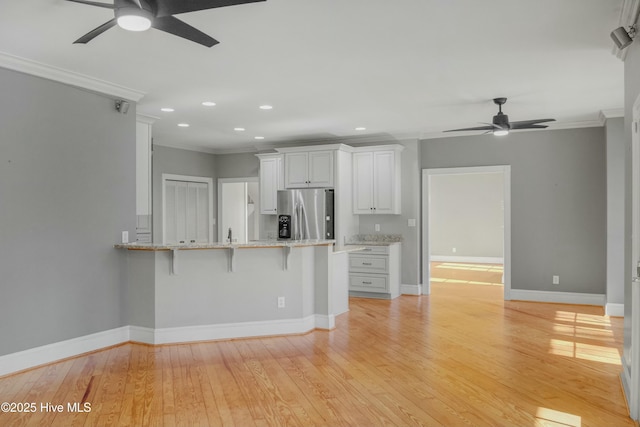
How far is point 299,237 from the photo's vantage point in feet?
24.5

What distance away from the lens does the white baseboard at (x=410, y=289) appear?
7496 mm

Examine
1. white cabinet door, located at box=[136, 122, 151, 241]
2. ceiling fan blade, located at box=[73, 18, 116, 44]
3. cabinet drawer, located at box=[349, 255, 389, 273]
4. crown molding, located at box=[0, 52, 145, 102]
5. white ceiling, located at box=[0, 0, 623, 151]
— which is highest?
white ceiling, located at box=[0, 0, 623, 151]

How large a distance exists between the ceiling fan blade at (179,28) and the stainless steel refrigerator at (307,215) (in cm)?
476

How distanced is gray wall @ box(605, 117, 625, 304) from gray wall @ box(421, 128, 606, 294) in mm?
554

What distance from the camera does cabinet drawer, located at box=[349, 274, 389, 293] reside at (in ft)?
23.6

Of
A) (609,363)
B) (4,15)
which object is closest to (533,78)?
(609,363)

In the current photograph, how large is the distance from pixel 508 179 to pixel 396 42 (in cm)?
425

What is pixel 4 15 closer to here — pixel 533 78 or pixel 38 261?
pixel 38 261

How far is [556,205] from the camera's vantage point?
6.76m

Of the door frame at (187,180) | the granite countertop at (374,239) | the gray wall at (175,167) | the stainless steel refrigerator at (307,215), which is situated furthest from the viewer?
the door frame at (187,180)

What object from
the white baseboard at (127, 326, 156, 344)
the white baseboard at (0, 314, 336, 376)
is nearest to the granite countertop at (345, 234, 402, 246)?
the white baseboard at (0, 314, 336, 376)

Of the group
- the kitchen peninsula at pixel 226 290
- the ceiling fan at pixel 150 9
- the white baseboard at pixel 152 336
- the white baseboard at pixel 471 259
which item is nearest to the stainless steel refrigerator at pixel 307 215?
the kitchen peninsula at pixel 226 290

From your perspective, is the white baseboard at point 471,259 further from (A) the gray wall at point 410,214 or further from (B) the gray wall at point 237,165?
(B) the gray wall at point 237,165

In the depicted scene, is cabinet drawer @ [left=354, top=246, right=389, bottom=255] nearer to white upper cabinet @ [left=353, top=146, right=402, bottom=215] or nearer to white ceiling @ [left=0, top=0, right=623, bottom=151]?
white upper cabinet @ [left=353, top=146, right=402, bottom=215]
